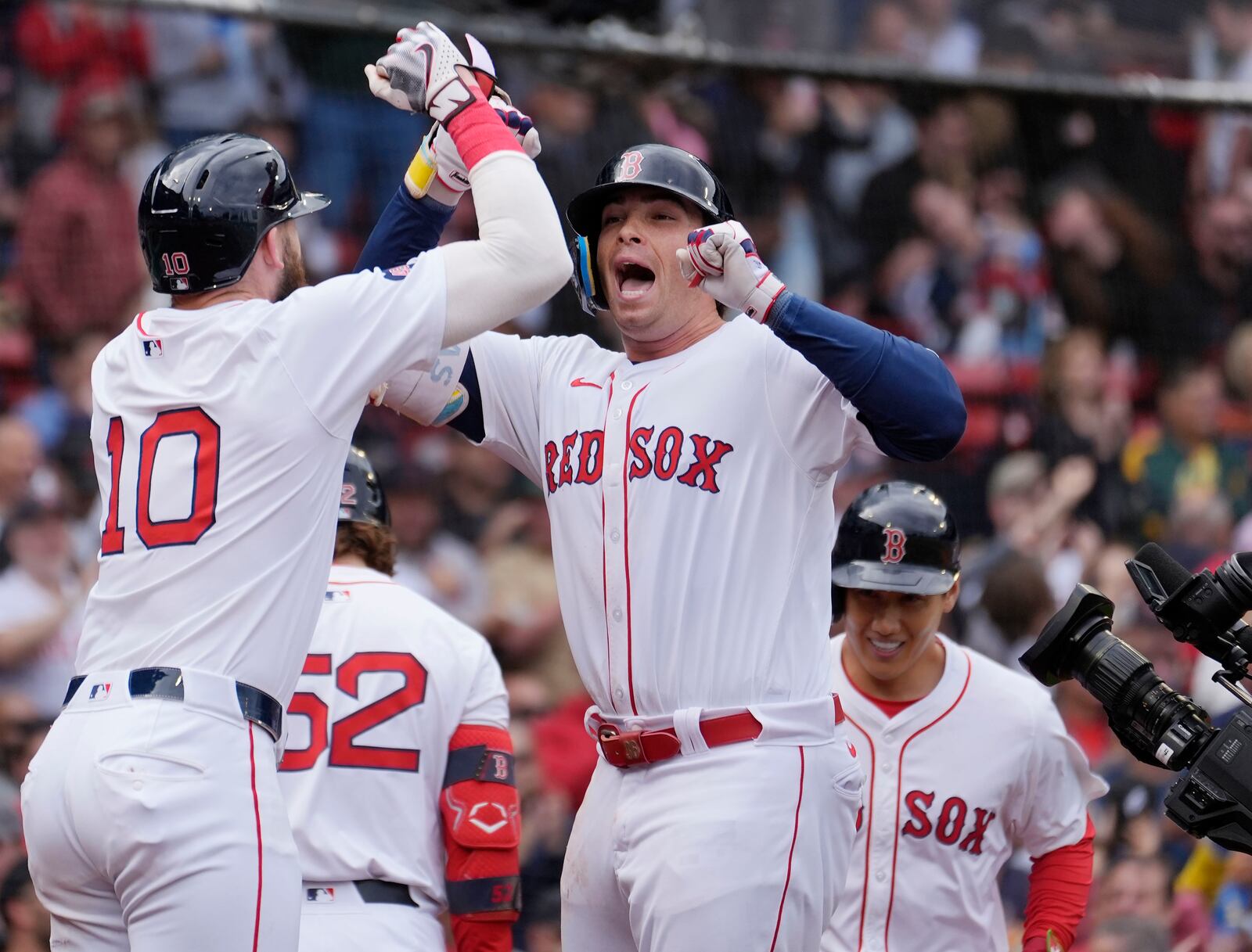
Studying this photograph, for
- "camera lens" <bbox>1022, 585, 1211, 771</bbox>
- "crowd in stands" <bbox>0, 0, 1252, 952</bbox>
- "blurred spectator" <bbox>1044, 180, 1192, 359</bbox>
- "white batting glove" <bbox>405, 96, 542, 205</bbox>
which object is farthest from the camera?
"blurred spectator" <bbox>1044, 180, 1192, 359</bbox>

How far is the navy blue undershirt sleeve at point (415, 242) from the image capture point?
12.4 feet

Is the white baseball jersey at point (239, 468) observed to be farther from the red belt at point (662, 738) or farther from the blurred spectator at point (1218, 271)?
the blurred spectator at point (1218, 271)

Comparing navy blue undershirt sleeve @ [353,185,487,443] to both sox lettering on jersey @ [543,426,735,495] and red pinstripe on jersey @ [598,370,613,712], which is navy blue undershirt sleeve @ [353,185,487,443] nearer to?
sox lettering on jersey @ [543,426,735,495]

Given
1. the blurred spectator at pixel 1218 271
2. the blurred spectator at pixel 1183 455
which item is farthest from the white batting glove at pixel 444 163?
the blurred spectator at pixel 1218 271

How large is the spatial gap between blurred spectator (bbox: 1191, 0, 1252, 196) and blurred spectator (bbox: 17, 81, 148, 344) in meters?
5.79

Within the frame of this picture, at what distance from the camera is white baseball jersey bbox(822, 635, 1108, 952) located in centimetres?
436

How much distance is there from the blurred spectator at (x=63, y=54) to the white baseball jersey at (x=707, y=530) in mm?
4437

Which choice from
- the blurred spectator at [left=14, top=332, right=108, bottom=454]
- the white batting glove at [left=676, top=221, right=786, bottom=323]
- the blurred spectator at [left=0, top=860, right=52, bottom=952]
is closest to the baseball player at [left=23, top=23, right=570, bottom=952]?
the white batting glove at [left=676, top=221, right=786, bottom=323]

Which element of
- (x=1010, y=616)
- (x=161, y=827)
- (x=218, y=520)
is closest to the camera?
(x=161, y=827)

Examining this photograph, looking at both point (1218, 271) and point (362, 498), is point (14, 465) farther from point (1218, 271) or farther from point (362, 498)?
point (1218, 271)

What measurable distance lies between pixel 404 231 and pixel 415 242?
36mm

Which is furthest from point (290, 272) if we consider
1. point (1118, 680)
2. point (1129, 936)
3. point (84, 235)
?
point (1129, 936)

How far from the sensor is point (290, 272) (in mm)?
3330

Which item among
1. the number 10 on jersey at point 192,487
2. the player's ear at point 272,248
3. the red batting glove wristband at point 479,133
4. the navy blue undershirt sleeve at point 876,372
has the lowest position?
the number 10 on jersey at point 192,487
